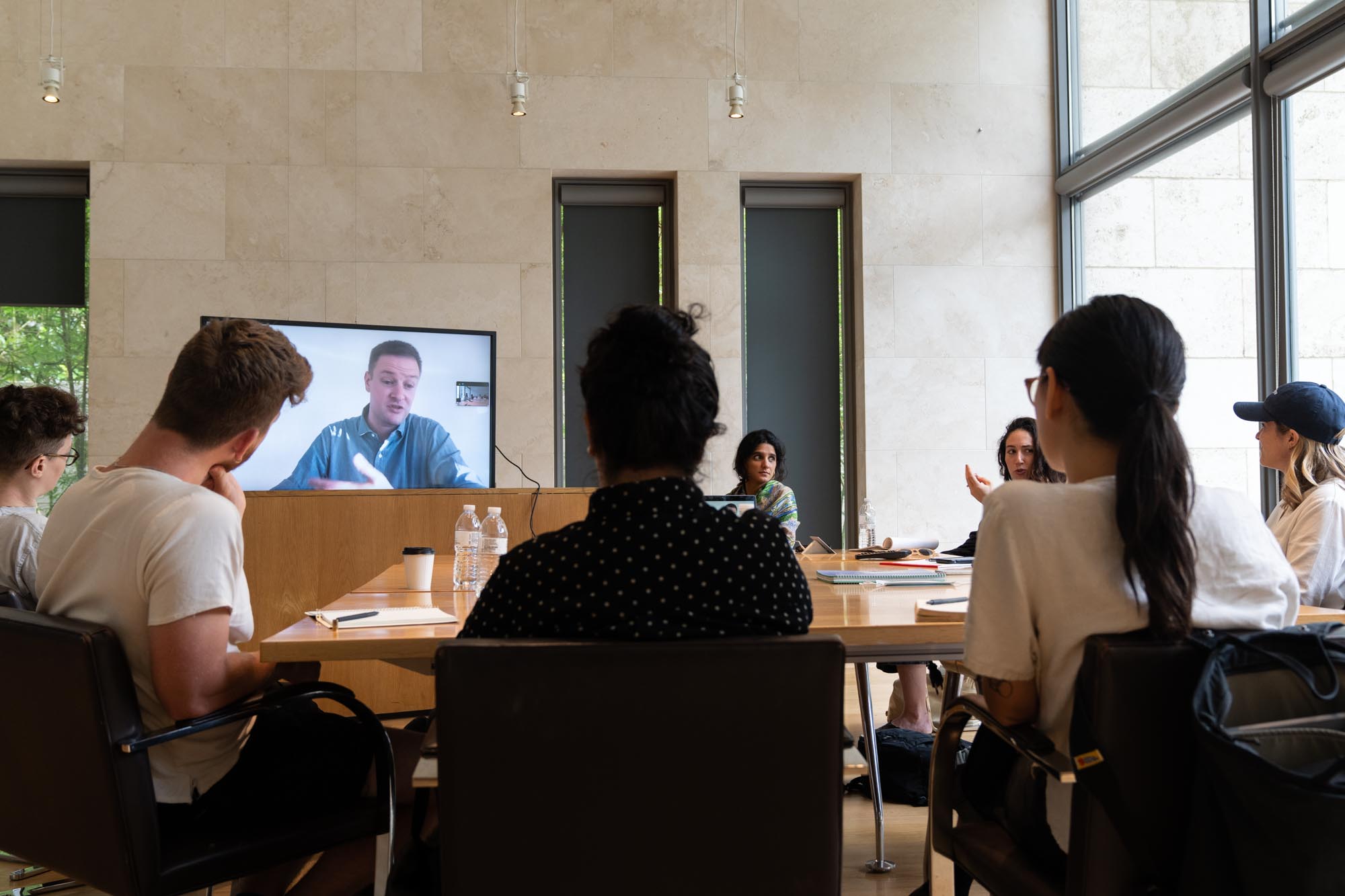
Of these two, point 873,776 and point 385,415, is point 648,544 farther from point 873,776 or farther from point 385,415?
point 385,415

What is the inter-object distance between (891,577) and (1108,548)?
122cm

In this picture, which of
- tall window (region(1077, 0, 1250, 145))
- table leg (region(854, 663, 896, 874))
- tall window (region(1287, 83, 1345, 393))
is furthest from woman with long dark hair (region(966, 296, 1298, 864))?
tall window (region(1077, 0, 1250, 145))

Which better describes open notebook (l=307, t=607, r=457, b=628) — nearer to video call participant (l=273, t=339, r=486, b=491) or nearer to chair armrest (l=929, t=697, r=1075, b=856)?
chair armrest (l=929, t=697, r=1075, b=856)

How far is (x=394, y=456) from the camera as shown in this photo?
5.28m

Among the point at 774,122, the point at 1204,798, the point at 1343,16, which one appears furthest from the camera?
the point at 774,122

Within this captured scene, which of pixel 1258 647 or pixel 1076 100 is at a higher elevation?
pixel 1076 100

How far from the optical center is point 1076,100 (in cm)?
632

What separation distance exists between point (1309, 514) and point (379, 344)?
4174 millimetres

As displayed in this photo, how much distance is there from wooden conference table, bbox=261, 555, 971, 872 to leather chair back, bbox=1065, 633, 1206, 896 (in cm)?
37

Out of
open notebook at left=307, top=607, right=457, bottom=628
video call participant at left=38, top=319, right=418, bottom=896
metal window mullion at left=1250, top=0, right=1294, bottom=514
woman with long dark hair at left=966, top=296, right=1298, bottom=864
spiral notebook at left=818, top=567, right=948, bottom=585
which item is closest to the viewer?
woman with long dark hair at left=966, top=296, right=1298, bottom=864

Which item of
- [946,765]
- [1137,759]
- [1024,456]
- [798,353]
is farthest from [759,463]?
[1137,759]

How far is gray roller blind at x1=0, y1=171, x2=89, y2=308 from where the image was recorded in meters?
5.98

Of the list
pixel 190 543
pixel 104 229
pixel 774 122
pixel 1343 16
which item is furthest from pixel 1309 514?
pixel 104 229

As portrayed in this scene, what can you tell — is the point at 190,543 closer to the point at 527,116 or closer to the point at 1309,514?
the point at 1309,514
